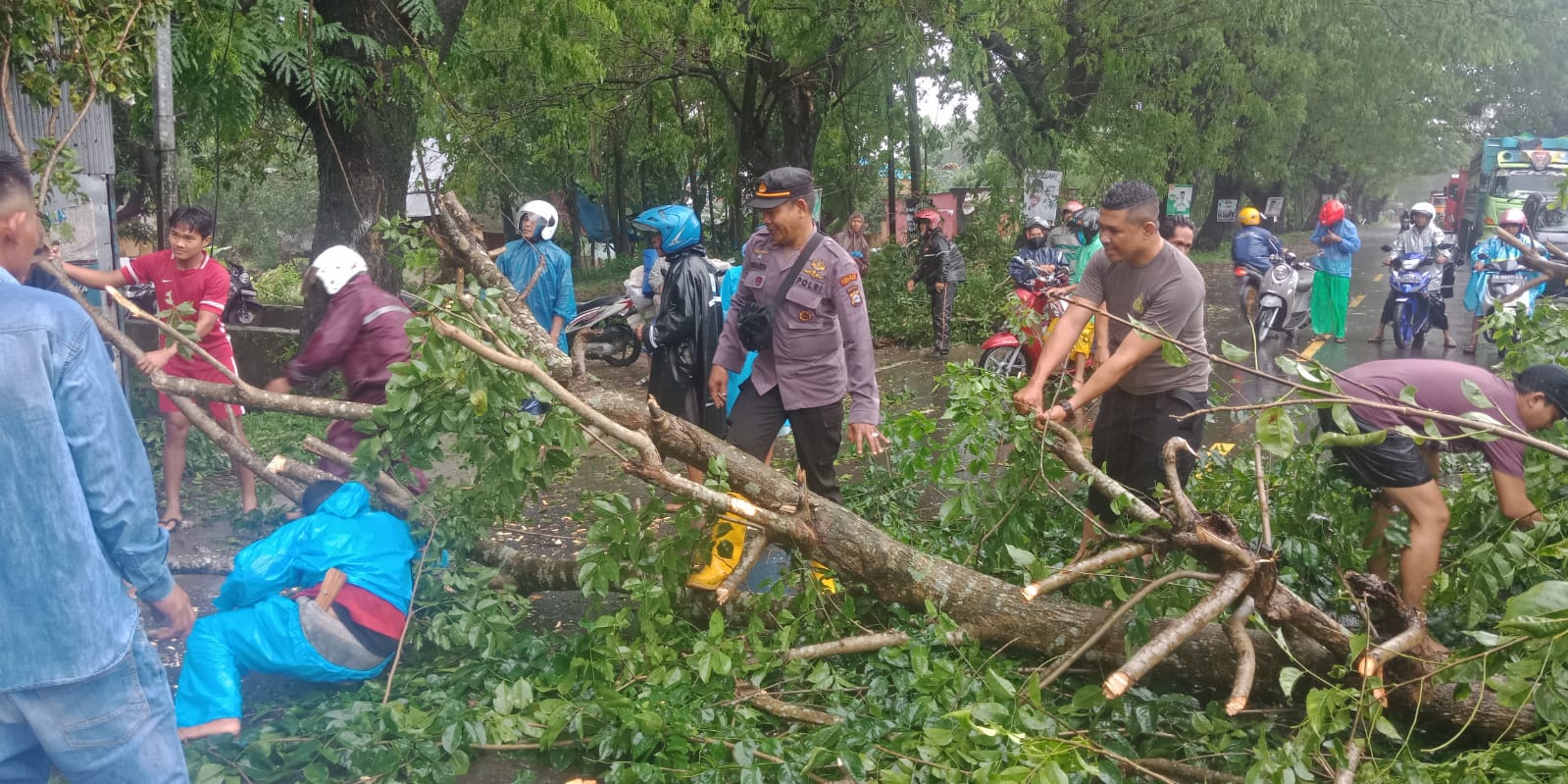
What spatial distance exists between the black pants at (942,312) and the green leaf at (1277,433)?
9.07 m

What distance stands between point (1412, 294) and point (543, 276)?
969 centimetres

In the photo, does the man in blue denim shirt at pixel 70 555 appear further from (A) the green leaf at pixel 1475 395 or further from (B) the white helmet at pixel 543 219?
(B) the white helmet at pixel 543 219

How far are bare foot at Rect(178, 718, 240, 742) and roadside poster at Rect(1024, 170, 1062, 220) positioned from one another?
13350mm

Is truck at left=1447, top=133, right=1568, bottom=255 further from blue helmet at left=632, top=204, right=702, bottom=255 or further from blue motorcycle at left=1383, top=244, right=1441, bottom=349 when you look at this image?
blue helmet at left=632, top=204, right=702, bottom=255

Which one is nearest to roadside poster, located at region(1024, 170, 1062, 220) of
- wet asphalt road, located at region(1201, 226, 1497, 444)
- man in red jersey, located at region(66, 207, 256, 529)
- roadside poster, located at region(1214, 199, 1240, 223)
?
wet asphalt road, located at region(1201, 226, 1497, 444)

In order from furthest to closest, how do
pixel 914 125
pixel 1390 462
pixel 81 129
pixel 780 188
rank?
pixel 914 125 → pixel 81 129 → pixel 780 188 → pixel 1390 462

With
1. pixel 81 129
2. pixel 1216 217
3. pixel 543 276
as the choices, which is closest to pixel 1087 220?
pixel 543 276

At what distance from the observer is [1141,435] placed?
4562 mm

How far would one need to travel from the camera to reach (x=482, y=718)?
3.56 metres

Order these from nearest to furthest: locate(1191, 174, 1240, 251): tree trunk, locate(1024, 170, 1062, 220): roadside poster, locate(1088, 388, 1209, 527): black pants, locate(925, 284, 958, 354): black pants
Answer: locate(1088, 388, 1209, 527): black pants → locate(925, 284, 958, 354): black pants → locate(1024, 170, 1062, 220): roadside poster → locate(1191, 174, 1240, 251): tree trunk

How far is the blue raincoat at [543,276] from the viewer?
8031 mm

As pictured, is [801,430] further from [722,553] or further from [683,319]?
[683,319]

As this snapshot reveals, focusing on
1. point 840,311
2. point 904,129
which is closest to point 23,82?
point 840,311

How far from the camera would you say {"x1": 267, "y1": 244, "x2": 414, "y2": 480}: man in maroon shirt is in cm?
452
